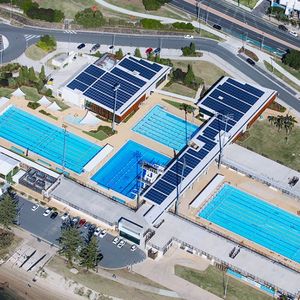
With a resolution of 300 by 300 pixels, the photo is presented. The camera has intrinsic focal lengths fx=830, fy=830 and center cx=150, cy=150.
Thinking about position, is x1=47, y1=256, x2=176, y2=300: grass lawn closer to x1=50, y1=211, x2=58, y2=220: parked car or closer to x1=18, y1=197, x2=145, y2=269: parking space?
x1=18, y1=197, x2=145, y2=269: parking space

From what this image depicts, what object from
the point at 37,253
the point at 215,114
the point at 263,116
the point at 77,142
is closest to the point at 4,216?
the point at 37,253

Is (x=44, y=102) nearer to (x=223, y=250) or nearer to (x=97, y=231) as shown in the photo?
(x=97, y=231)

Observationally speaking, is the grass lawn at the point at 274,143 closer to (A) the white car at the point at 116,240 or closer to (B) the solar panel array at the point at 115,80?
(B) the solar panel array at the point at 115,80

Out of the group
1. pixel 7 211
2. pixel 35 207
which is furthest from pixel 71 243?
pixel 35 207

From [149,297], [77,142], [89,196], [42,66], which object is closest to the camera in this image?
[149,297]

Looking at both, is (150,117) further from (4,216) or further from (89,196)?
(4,216)

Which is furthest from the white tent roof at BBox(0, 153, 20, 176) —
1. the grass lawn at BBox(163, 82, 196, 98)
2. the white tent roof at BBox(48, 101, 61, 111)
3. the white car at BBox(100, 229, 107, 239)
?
the grass lawn at BBox(163, 82, 196, 98)
